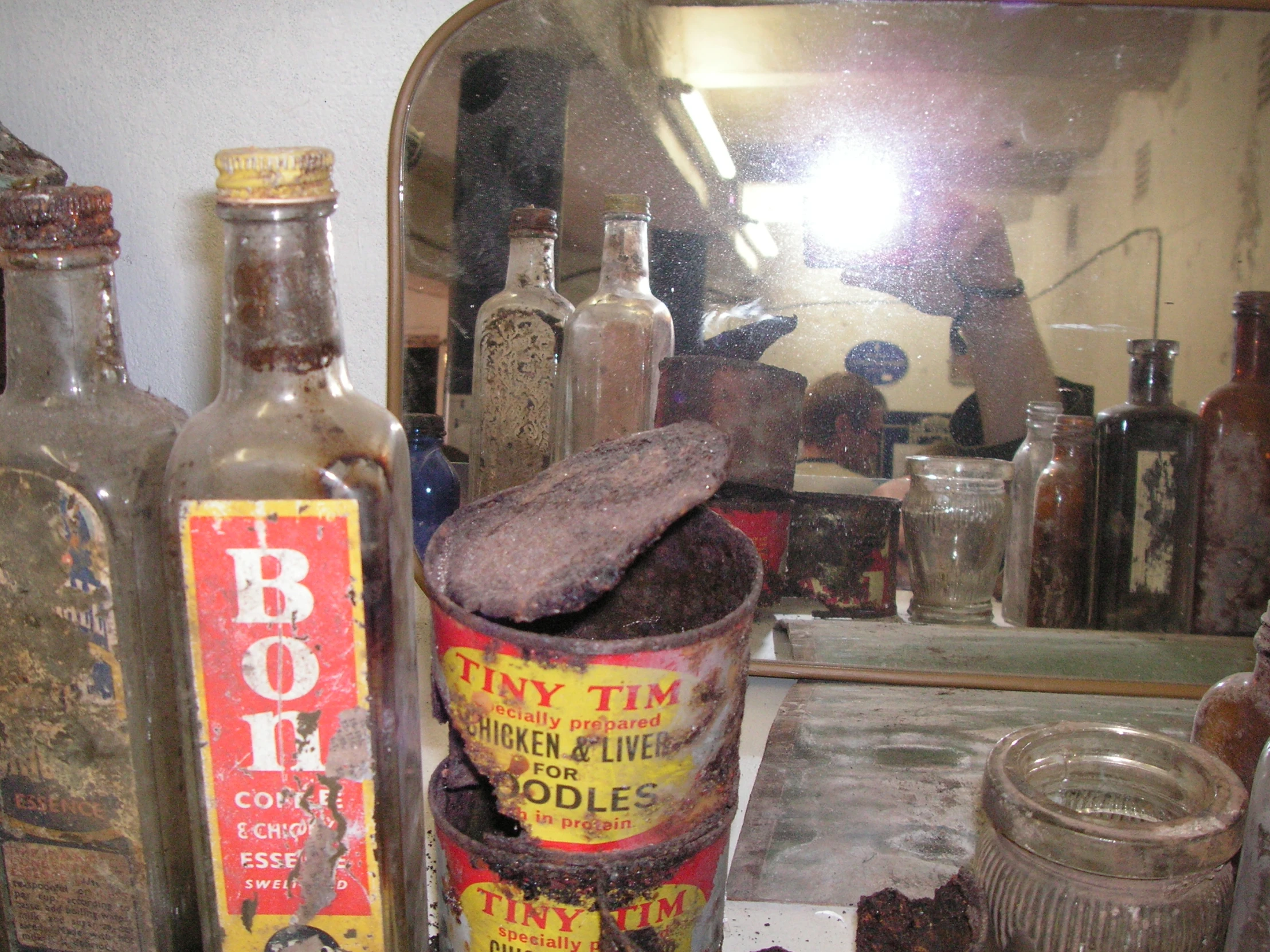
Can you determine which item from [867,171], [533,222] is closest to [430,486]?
[533,222]

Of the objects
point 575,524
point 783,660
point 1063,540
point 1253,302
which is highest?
point 1253,302

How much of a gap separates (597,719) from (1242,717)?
42cm

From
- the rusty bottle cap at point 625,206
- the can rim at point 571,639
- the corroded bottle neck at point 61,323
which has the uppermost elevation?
the rusty bottle cap at point 625,206

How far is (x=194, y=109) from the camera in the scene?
→ 2.40 ft

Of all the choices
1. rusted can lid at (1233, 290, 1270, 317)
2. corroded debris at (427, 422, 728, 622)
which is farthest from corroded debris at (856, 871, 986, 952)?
rusted can lid at (1233, 290, 1270, 317)

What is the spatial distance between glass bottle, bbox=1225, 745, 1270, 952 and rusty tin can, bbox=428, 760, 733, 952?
0.88 ft

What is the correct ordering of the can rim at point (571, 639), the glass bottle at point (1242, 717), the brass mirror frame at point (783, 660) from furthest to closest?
the brass mirror frame at point (783, 660), the glass bottle at point (1242, 717), the can rim at point (571, 639)

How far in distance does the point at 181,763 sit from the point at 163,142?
1.72 ft

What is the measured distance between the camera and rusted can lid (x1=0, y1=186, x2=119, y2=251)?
0.44 meters

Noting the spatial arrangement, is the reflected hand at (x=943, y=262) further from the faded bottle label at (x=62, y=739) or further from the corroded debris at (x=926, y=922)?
the faded bottle label at (x=62, y=739)

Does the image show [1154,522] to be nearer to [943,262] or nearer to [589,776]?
[943,262]

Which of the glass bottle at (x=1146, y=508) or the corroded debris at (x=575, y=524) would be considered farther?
the glass bottle at (x=1146, y=508)

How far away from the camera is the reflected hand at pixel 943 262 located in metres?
0.75

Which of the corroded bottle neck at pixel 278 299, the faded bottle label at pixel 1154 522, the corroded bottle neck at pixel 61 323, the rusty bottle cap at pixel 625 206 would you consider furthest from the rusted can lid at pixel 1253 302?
the corroded bottle neck at pixel 61 323
